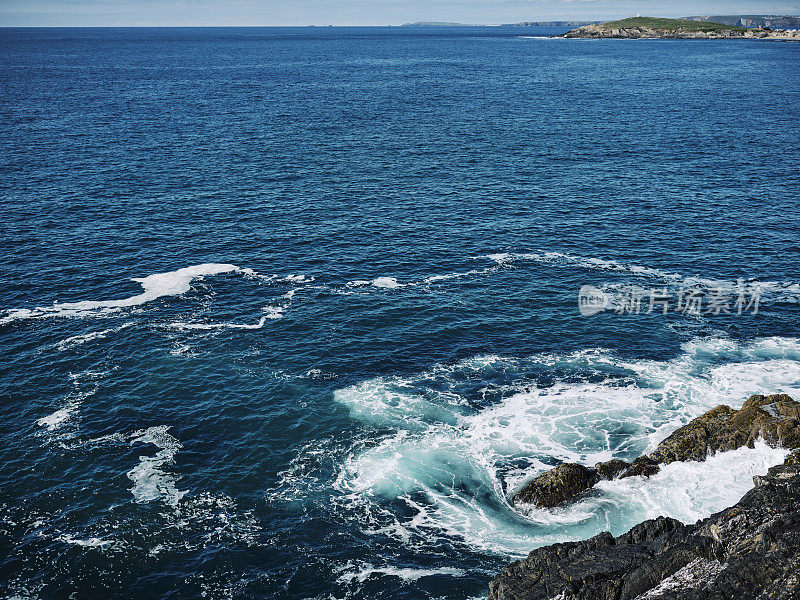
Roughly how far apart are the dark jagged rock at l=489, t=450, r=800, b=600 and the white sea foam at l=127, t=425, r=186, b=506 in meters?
30.1

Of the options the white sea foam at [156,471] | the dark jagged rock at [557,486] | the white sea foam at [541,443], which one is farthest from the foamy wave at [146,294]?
the dark jagged rock at [557,486]

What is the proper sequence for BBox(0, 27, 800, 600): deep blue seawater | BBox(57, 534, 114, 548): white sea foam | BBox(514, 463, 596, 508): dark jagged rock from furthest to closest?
BBox(514, 463, 596, 508): dark jagged rock → BBox(0, 27, 800, 600): deep blue seawater → BBox(57, 534, 114, 548): white sea foam

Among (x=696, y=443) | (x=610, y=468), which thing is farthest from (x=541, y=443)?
(x=696, y=443)

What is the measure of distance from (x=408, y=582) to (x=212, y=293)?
54.4 meters

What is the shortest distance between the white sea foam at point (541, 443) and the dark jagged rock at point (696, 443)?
0.93 meters

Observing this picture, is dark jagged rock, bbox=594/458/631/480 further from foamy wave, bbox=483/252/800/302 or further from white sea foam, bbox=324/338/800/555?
foamy wave, bbox=483/252/800/302

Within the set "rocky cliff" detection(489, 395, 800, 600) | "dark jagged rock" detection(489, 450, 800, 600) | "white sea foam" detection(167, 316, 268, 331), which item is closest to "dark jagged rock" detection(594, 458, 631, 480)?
"dark jagged rock" detection(489, 450, 800, 600)

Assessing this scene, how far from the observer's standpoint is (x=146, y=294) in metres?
90.8

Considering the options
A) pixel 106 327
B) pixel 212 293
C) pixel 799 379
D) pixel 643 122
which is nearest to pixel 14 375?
pixel 106 327

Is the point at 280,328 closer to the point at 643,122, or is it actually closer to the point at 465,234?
the point at 465,234

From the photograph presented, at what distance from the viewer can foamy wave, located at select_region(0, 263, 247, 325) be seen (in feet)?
283

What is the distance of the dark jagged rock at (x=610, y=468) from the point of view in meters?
58.2

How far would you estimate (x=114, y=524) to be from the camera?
5441 cm

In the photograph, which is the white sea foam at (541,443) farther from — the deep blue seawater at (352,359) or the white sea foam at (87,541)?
the white sea foam at (87,541)
